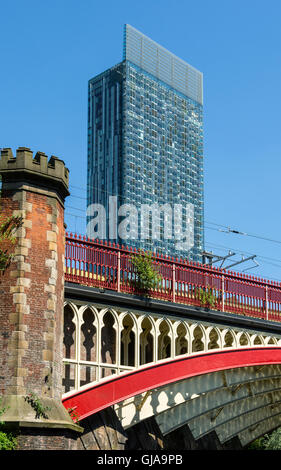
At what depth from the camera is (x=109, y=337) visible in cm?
2739

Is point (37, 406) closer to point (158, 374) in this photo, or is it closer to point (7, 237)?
point (7, 237)

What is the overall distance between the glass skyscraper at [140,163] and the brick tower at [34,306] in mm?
150512

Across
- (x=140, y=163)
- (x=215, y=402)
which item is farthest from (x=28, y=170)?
(x=140, y=163)

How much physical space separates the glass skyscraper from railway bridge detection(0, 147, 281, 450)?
143 metres

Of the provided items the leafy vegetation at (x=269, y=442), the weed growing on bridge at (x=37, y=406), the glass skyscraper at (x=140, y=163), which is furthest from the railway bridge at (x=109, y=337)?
the glass skyscraper at (x=140, y=163)

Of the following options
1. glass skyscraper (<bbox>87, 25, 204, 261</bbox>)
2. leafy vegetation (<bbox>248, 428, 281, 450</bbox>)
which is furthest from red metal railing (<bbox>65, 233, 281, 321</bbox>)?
glass skyscraper (<bbox>87, 25, 204, 261</bbox>)

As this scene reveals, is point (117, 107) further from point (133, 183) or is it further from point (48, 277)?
point (48, 277)

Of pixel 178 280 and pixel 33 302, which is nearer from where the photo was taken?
pixel 33 302

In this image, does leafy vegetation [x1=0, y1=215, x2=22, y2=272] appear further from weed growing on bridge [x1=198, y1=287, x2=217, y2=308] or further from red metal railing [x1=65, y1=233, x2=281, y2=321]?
weed growing on bridge [x1=198, y1=287, x2=217, y2=308]

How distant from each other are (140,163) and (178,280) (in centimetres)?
15164

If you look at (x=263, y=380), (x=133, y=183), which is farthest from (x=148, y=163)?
(x=263, y=380)

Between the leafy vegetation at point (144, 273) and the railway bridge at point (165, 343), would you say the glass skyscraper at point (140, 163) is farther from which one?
the leafy vegetation at point (144, 273)

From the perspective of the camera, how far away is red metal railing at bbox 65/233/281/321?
26547 mm

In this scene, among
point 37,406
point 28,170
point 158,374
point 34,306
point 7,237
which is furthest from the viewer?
point 158,374
